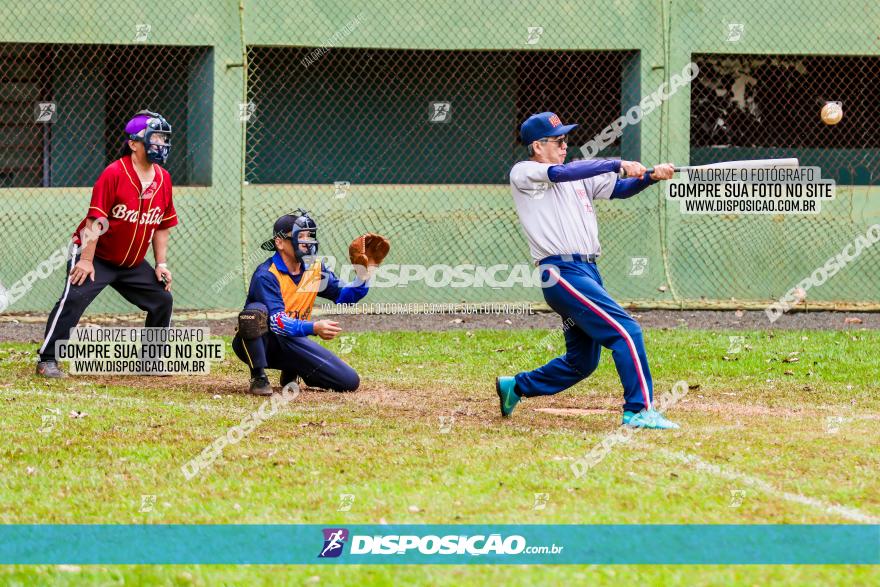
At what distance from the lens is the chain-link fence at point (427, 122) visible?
1439cm

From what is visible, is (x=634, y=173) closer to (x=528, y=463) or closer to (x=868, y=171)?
(x=528, y=463)

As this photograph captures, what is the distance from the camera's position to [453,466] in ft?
20.5

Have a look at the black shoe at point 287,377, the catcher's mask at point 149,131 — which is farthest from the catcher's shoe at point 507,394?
the catcher's mask at point 149,131

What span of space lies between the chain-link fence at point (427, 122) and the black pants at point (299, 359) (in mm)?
5540

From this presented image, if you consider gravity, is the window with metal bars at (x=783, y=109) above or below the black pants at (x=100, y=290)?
above

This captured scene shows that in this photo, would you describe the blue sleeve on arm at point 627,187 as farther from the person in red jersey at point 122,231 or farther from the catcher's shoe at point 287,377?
the person in red jersey at point 122,231

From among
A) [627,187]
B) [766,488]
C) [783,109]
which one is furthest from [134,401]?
[783,109]

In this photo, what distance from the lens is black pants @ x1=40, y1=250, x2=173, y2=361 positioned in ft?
31.5

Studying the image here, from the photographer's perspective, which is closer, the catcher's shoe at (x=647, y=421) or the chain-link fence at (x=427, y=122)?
the catcher's shoe at (x=647, y=421)

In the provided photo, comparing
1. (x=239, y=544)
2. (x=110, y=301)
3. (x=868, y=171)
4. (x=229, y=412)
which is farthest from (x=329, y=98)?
(x=239, y=544)

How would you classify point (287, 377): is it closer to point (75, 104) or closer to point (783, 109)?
point (75, 104)

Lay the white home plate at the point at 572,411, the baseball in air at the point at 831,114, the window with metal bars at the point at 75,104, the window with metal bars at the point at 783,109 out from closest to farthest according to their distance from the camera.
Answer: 1. the white home plate at the point at 572,411
2. the baseball in air at the point at 831,114
3. the window with metal bars at the point at 75,104
4. the window with metal bars at the point at 783,109

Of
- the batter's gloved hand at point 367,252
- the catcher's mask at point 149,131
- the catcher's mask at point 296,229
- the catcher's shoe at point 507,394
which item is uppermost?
the catcher's mask at point 149,131

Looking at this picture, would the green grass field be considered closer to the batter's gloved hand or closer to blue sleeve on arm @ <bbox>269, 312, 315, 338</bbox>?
blue sleeve on arm @ <bbox>269, 312, 315, 338</bbox>
